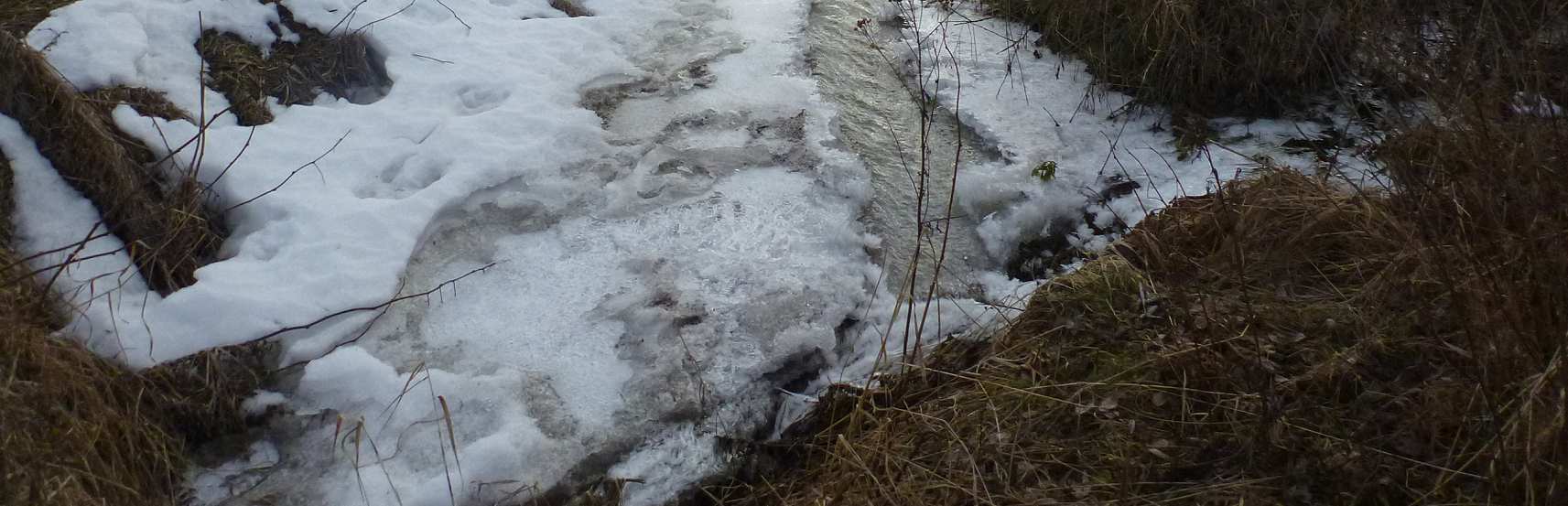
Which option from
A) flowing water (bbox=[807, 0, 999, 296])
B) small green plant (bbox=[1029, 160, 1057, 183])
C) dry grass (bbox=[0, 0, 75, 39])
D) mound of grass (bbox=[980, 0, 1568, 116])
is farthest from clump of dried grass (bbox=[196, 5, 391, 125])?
mound of grass (bbox=[980, 0, 1568, 116])

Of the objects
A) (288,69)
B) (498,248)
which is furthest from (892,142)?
(288,69)

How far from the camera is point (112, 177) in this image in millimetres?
2939

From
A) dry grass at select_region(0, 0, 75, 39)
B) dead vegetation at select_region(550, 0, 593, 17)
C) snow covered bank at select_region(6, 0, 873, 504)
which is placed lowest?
snow covered bank at select_region(6, 0, 873, 504)

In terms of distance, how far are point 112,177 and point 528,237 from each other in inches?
48.0

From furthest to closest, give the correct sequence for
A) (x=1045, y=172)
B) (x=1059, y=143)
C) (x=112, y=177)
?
(x=1059, y=143) → (x=1045, y=172) → (x=112, y=177)

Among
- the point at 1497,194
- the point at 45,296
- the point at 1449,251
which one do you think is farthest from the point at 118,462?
the point at 1497,194

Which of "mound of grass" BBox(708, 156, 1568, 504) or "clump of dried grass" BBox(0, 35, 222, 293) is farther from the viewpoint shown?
"clump of dried grass" BBox(0, 35, 222, 293)

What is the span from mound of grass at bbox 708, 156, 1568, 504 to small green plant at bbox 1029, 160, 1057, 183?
28.8 inches

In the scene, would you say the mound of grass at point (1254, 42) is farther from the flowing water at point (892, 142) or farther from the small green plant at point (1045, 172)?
the flowing water at point (892, 142)

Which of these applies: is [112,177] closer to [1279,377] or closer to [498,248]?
[498,248]

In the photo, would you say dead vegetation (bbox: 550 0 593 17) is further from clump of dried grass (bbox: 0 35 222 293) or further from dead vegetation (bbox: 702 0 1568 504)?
dead vegetation (bbox: 702 0 1568 504)

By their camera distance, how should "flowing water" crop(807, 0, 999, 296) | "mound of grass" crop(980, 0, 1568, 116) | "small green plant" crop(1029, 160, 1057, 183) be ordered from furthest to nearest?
"small green plant" crop(1029, 160, 1057, 183) < "flowing water" crop(807, 0, 999, 296) < "mound of grass" crop(980, 0, 1568, 116)

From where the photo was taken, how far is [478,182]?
3.44 metres

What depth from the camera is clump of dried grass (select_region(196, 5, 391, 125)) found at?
360 cm
